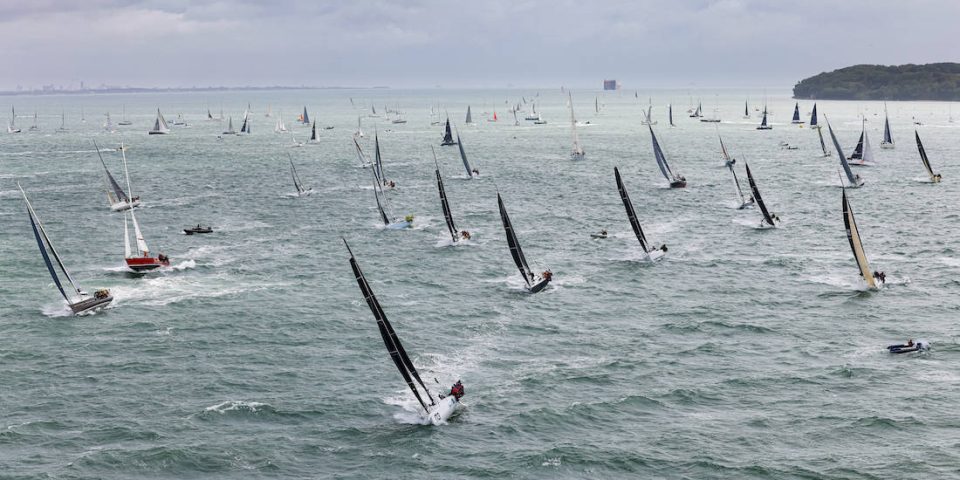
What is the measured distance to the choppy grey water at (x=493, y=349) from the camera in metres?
42.8

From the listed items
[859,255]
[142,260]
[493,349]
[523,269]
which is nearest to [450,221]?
[523,269]

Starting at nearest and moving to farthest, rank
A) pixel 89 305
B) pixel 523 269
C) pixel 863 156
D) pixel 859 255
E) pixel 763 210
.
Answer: pixel 89 305, pixel 859 255, pixel 523 269, pixel 763 210, pixel 863 156

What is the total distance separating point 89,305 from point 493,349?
1208 inches

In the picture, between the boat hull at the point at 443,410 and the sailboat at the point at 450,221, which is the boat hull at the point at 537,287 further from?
the boat hull at the point at 443,410

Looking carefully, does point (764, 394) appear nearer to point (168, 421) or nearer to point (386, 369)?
point (386, 369)

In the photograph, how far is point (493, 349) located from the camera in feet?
189

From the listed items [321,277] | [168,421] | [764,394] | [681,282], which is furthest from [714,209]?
[168,421]

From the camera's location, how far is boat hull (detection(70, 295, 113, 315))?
64938 millimetres

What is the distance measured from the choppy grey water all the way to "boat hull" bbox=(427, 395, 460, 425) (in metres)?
0.60

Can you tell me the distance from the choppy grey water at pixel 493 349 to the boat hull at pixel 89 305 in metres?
0.96

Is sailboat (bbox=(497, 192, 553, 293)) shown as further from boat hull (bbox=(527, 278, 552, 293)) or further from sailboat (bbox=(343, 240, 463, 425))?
sailboat (bbox=(343, 240, 463, 425))

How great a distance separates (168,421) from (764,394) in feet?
106

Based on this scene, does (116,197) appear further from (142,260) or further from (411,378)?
(411,378)

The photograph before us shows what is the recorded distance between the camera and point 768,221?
9806 centimetres
